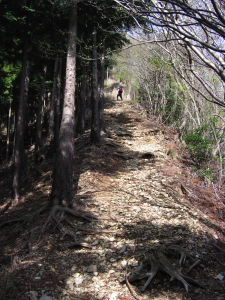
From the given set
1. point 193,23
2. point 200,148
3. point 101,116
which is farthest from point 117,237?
point 101,116

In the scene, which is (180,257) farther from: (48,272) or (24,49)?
(24,49)

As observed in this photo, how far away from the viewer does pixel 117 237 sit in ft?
18.9

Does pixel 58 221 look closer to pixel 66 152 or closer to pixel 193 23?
pixel 66 152

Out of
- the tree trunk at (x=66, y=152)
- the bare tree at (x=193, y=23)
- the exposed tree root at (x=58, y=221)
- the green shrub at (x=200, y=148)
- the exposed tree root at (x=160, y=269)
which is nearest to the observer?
the bare tree at (x=193, y=23)

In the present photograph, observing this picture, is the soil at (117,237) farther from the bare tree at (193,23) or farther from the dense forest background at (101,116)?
the bare tree at (193,23)

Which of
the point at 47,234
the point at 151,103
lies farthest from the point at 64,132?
the point at 151,103

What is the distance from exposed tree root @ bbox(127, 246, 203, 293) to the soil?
0.20 ft

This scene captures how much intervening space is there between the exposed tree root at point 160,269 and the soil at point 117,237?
0.20ft

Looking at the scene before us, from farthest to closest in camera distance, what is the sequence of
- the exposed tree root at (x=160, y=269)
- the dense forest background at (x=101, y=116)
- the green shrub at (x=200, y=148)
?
the green shrub at (x=200, y=148)
the dense forest background at (x=101, y=116)
the exposed tree root at (x=160, y=269)

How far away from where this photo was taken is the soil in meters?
4.27

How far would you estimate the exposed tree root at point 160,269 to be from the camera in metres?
4.25

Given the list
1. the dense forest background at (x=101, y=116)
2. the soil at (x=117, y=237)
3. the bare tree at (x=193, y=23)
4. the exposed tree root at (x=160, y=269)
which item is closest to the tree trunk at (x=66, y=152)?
the dense forest background at (x=101, y=116)

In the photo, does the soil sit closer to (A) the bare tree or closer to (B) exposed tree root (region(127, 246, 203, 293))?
(B) exposed tree root (region(127, 246, 203, 293))

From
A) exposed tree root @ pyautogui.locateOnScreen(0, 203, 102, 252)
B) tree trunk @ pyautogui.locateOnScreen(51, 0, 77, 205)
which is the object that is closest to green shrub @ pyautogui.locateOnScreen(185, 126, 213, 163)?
tree trunk @ pyautogui.locateOnScreen(51, 0, 77, 205)
